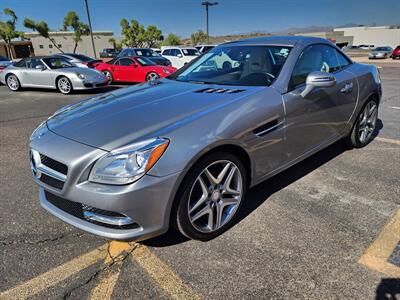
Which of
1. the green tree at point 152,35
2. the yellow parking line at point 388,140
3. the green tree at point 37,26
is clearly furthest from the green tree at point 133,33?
the yellow parking line at point 388,140

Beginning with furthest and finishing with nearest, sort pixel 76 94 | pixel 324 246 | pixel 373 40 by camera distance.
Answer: pixel 373 40 < pixel 76 94 < pixel 324 246

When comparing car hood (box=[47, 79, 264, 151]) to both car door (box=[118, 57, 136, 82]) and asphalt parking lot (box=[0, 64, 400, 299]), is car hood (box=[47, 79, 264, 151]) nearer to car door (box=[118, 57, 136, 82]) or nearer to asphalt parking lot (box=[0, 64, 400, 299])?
asphalt parking lot (box=[0, 64, 400, 299])

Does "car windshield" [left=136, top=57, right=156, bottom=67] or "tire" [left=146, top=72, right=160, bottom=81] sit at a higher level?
"car windshield" [left=136, top=57, right=156, bottom=67]

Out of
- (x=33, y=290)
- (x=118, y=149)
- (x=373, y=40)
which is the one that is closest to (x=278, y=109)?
(x=118, y=149)

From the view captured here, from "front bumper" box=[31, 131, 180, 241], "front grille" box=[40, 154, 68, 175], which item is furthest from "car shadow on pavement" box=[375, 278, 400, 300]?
"front grille" box=[40, 154, 68, 175]

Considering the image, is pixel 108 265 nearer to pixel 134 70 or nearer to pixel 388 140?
pixel 388 140

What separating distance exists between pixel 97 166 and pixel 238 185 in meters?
1.19

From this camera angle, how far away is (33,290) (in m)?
2.06

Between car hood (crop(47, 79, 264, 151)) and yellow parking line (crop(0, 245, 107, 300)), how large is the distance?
90cm

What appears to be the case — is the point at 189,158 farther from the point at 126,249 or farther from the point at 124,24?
the point at 124,24

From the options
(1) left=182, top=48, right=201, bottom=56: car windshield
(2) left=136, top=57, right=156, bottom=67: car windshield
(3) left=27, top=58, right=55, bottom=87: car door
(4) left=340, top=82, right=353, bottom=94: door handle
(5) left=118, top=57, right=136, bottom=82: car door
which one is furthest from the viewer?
(1) left=182, top=48, right=201, bottom=56: car windshield

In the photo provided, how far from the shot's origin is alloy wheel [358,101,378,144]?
4.32 meters

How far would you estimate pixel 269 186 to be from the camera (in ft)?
11.2

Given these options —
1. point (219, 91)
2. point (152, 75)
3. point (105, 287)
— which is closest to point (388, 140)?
point (219, 91)
